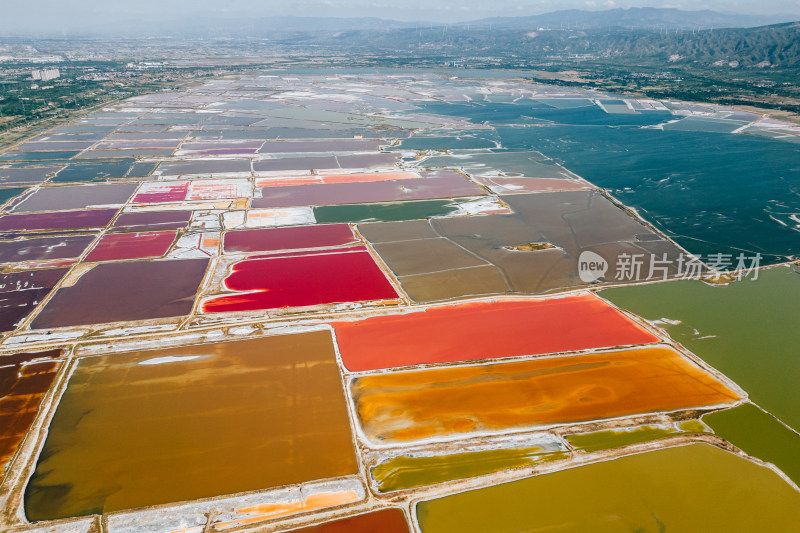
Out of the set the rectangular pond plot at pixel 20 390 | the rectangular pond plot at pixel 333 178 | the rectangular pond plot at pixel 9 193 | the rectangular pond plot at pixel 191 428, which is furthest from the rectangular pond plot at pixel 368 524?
the rectangular pond plot at pixel 9 193

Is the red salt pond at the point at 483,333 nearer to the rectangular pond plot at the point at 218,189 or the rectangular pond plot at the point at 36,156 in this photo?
the rectangular pond plot at the point at 218,189

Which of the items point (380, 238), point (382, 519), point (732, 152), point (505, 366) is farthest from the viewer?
point (732, 152)

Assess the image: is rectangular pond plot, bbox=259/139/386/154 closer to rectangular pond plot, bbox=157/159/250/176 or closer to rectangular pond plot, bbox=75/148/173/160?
rectangular pond plot, bbox=157/159/250/176

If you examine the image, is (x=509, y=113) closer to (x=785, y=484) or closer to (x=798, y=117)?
(x=798, y=117)

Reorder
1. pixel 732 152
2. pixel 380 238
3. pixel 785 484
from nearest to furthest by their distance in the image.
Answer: pixel 785 484 < pixel 380 238 < pixel 732 152

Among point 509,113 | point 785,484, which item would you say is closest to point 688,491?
point 785,484

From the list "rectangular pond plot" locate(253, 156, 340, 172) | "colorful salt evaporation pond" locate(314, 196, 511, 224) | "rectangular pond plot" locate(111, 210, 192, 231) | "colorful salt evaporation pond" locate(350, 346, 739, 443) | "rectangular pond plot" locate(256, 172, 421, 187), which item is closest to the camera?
"colorful salt evaporation pond" locate(350, 346, 739, 443)

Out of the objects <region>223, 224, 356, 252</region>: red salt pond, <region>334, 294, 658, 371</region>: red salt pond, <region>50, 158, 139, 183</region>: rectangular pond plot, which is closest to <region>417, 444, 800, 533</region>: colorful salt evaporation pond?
<region>334, 294, 658, 371</region>: red salt pond
